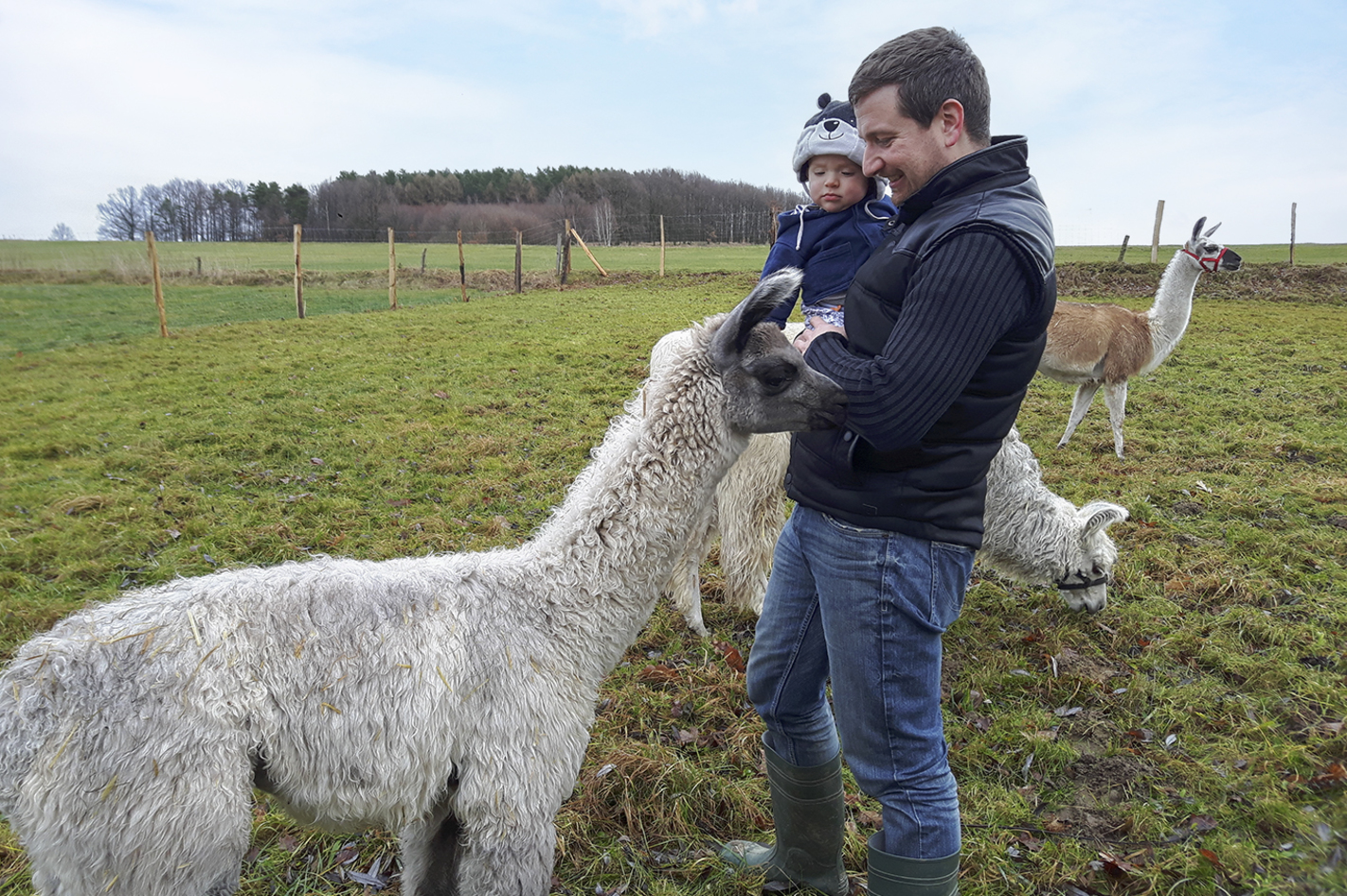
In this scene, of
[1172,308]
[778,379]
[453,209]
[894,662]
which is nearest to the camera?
[894,662]

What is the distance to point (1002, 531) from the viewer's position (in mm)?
4984

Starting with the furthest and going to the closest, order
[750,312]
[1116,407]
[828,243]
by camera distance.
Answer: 1. [1116,407]
2. [828,243]
3. [750,312]

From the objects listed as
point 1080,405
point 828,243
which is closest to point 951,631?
point 828,243

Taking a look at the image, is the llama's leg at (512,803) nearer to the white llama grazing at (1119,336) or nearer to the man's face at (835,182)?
the man's face at (835,182)

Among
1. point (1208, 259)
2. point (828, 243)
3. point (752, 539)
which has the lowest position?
point (752, 539)

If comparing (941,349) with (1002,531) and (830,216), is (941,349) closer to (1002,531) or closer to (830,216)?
(830,216)

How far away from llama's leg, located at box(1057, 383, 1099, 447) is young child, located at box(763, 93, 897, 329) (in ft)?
24.6

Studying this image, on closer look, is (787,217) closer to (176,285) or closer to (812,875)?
(812,875)

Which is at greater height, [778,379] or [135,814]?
[778,379]

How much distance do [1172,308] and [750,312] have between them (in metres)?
10.9

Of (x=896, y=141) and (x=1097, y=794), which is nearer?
(x=896, y=141)

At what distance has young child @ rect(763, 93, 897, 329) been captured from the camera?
9.45 ft

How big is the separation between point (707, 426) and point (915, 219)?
3.18 ft

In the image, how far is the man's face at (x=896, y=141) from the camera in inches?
73.8
